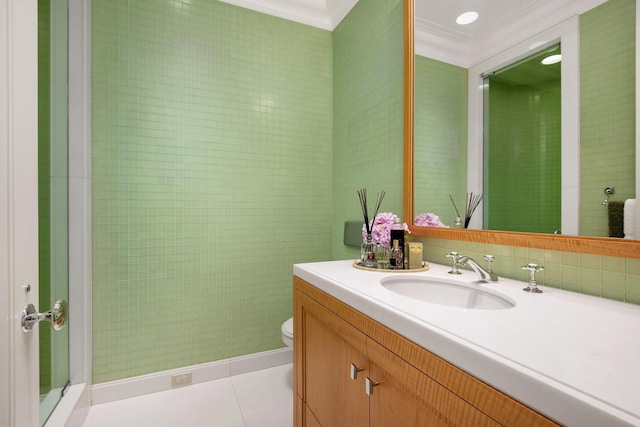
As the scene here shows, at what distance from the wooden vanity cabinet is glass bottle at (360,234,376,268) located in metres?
0.28

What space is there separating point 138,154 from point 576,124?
1.98 metres

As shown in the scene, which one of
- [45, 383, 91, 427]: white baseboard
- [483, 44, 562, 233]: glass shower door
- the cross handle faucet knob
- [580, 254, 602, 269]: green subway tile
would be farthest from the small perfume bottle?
[45, 383, 91, 427]: white baseboard

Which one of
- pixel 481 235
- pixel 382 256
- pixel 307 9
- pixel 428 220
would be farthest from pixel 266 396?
Answer: pixel 307 9

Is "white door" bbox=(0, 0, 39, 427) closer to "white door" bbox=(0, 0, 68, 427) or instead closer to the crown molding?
"white door" bbox=(0, 0, 68, 427)

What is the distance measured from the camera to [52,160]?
4.27 feet

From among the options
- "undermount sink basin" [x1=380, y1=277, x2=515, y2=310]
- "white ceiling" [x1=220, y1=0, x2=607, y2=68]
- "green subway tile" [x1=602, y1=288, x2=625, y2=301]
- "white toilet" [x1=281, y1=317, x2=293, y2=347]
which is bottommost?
"white toilet" [x1=281, y1=317, x2=293, y2=347]

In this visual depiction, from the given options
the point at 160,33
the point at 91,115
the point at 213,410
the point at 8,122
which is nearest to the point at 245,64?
the point at 160,33

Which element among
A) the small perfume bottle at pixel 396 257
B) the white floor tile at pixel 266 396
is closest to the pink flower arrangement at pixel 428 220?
the small perfume bottle at pixel 396 257

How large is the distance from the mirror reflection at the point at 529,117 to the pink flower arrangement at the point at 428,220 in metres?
0.02

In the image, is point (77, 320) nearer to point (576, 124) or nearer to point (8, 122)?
point (8, 122)

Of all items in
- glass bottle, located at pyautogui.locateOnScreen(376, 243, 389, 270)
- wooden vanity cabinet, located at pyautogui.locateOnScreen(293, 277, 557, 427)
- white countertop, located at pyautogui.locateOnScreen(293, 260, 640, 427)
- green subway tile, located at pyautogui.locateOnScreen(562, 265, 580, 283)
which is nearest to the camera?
white countertop, located at pyautogui.locateOnScreen(293, 260, 640, 427)

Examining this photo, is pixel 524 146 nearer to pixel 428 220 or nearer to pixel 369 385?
pixel 428 220

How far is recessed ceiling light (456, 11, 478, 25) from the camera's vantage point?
1.20 metres

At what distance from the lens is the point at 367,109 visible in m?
1.86
